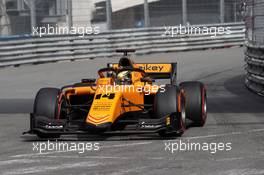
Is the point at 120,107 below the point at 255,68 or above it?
below

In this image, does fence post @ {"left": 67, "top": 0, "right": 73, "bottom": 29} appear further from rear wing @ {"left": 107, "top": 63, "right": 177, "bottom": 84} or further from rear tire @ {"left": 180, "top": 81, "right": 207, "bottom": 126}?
rear tire @ {"left": 180, "top": 81, "right": 207, "bottom": 126}

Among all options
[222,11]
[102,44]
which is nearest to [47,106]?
[102,44]

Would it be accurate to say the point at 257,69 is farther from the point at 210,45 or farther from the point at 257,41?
the point at 210,45

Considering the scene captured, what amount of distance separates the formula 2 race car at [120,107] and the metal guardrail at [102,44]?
Answer: 1429cm

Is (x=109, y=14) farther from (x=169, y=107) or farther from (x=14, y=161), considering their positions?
(x=14, y=161)

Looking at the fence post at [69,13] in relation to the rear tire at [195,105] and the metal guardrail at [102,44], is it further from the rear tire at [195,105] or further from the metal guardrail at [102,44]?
the rear tire at [195,105]

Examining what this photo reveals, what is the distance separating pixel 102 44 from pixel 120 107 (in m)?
18.2

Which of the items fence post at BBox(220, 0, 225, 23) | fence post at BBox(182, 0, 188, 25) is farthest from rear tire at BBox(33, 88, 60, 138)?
Answer: fence post at BBox(220, 0, 225, 23)

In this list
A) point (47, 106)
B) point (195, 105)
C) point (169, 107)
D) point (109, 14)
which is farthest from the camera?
point (109, 14)

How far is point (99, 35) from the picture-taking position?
2747cm

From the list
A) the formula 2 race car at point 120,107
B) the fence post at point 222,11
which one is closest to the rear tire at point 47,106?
the formula 2 race car at point 120,107

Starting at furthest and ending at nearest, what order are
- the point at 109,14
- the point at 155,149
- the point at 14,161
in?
the point at 109,14
the point at 155,149
the point at 14,161

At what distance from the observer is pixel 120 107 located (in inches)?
373

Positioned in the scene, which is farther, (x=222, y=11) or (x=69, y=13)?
(x=222, y=11)
